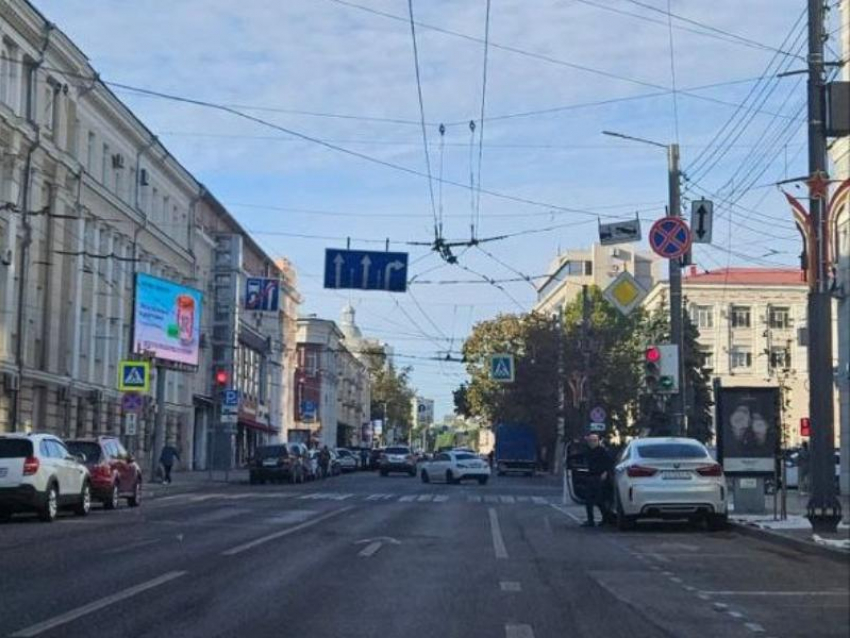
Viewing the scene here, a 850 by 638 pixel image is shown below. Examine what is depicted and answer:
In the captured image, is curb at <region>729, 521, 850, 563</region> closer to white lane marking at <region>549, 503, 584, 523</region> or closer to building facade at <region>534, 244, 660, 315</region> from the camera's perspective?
white lane marking at <region>549, 503, 584, 523</region>

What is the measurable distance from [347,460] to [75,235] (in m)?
38.8

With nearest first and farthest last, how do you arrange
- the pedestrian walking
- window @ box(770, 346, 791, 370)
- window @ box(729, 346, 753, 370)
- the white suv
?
the white suv < the pedestrian walking < window @ box(770, 346, 791, 370) < window @ box(729, 346, 753, 370)

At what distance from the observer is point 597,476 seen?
76.5 ft

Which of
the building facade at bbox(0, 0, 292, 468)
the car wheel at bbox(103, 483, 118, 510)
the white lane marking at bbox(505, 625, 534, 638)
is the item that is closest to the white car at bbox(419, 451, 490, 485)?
the building facade at bbox(0, 0, 292, 468)

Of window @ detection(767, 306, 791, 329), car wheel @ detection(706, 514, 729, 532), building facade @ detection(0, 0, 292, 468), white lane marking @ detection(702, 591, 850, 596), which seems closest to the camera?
white lane marking @ detection(702, 591, 850, 596)

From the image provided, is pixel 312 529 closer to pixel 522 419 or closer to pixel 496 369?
pixel 496 369

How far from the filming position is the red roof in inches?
3561

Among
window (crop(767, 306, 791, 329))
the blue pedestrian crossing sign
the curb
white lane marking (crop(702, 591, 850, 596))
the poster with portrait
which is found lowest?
white lane marking (crop(702, 591, 850, 596))

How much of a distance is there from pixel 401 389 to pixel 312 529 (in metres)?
157

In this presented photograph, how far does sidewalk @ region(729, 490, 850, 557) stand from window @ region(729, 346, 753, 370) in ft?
214

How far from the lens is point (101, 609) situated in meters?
11.6

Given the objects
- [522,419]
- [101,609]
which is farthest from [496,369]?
[101,609]

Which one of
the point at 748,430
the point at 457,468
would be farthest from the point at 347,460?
the point at 748,430

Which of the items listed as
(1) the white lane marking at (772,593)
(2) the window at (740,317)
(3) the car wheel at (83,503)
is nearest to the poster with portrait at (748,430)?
(1) the white lane marking at (772,593)
